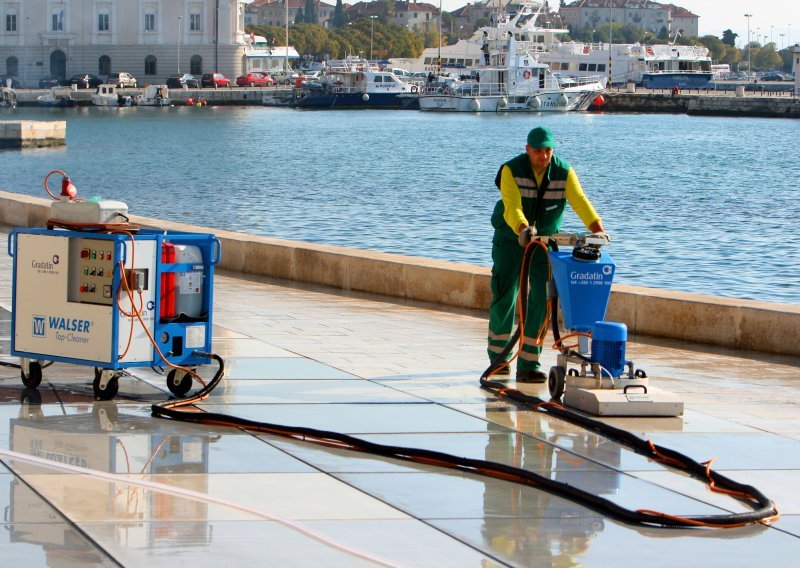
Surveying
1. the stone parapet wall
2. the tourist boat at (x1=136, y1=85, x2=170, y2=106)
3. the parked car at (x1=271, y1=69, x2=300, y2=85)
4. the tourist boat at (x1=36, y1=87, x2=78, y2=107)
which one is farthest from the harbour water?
the parked car at (x1=271, y1=69, x2=300, y2=85)

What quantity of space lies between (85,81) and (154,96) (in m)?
7.13

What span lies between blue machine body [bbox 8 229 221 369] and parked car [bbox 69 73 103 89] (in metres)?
139

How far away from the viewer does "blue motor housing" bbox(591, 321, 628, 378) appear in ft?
28.1

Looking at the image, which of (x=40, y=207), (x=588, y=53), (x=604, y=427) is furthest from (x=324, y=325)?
(x=588, y=53)

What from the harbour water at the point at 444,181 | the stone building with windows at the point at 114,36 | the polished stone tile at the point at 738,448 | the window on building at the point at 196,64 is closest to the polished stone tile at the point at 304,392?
the polished stone tile at the point at 738,448

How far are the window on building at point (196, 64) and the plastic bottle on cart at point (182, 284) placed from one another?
479 ft

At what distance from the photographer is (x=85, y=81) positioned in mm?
142875

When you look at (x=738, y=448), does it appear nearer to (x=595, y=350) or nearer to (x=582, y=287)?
(x=595, y=350)

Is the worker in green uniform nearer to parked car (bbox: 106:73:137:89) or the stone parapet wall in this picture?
the stone parapet wall

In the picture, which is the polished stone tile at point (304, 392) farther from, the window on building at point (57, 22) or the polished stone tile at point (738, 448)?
the window on building at point (57, 22)

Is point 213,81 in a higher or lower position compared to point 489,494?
higher

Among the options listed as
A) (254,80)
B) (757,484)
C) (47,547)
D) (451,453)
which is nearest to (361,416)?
(451,453)

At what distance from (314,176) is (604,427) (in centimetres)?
5463

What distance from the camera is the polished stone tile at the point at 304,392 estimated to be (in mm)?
8773
